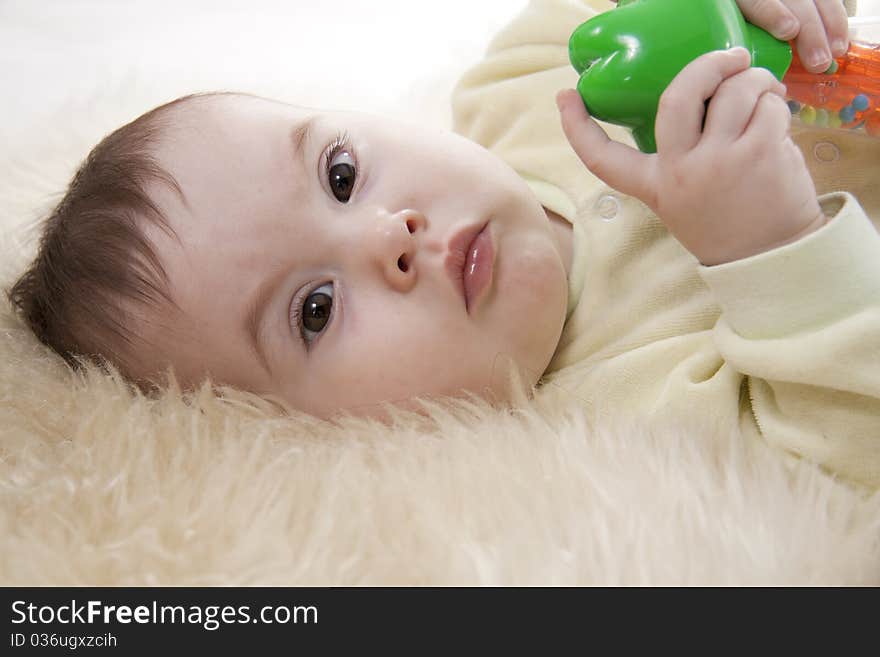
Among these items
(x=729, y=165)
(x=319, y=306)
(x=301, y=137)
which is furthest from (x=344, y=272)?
(x=729, y=165)

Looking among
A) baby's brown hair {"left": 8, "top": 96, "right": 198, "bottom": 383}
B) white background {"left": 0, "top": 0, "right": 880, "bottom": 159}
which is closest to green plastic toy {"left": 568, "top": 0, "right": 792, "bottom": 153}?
baby's brown hair {"left": 8, "top": 96, "right": 198, "bottom": 383}

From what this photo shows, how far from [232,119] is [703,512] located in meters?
0.65

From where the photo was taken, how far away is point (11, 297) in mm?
1140

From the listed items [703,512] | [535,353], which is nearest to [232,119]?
[535,353]

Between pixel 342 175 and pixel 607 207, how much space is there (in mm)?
321

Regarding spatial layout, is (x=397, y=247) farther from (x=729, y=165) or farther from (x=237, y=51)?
(x=237, y=51)

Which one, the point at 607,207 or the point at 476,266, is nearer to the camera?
the point at 476,266

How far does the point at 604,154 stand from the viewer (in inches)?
35.5

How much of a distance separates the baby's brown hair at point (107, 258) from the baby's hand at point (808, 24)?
600mm

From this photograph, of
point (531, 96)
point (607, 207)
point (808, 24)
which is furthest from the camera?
point (531, 96)

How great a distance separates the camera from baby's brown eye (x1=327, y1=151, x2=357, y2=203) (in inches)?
38.9

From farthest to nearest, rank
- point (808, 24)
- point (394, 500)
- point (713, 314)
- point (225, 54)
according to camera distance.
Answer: point (225, 54), point (713, 314), point (808, 24), point (394, 500)

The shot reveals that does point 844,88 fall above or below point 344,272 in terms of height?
above

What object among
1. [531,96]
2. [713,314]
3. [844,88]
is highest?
[844,88]
